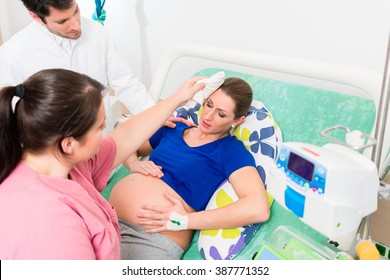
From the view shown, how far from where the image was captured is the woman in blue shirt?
4.87 feet

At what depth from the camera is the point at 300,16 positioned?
6.53ft

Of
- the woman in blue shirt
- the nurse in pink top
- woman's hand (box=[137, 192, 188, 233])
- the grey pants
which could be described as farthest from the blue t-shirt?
the nurse in pink top

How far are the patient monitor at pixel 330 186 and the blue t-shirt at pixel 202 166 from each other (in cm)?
60

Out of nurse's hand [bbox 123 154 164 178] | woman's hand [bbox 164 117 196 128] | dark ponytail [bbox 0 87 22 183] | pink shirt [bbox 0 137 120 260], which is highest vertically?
dark ponytail [bbox 0 87 22 183]

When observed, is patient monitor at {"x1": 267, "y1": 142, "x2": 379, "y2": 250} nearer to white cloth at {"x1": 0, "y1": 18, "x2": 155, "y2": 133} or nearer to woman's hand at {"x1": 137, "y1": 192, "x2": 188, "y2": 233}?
woman's hand at {"x1": 137, "y1": 192, "x2": 188, "y2": 233}

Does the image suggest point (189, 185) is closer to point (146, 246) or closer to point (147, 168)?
point (147, 168)

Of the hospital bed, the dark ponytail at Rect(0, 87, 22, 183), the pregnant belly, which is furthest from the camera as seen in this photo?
the pregnant belly

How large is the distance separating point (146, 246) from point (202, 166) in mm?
407

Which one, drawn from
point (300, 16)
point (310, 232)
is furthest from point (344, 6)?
point (310, 232)

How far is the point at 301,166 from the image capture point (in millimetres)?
935

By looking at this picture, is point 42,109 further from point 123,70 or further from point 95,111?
point 123,70

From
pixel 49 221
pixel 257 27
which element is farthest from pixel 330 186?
pixel 257 27

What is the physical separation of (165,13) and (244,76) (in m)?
1.10
